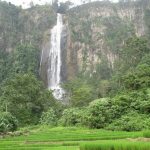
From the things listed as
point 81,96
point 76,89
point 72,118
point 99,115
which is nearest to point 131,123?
point 99,115

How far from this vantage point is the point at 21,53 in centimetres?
6650

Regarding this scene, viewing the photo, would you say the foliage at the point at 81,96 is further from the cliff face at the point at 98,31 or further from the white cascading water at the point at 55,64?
the cliff face at the point at 98,31

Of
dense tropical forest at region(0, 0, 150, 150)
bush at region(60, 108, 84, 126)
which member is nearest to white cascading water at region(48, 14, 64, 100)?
dense tropical forest at region(0, 0, 150, 150)

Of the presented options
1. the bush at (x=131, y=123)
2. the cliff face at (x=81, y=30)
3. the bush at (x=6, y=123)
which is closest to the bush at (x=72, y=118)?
the bush at (x=131, y=123)

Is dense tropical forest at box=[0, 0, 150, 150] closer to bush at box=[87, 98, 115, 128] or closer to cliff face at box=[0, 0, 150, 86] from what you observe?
bush at box=[87, 98, 115, 128]

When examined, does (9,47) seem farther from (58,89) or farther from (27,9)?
(58,89)

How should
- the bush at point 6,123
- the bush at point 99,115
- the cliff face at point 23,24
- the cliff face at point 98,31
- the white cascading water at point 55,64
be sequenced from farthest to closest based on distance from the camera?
the cliff face at point 23,24 < the cliff face at point 98,31 < the white cascading water at point 55,64 < the bush at point 99,115 < the bush at point 6,123

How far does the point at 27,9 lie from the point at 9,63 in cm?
1462

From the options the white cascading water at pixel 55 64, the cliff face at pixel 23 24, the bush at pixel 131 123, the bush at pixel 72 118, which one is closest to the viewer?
the bush at pixel 131 123

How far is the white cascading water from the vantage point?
61278mm

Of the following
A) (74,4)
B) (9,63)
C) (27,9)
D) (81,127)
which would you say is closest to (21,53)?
(9,63)

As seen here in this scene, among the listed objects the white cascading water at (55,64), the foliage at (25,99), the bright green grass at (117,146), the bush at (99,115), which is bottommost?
the bright green grass at (117,146)

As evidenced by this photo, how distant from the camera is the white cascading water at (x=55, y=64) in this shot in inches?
2413

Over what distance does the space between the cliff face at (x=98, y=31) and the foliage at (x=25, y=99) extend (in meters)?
17.4
